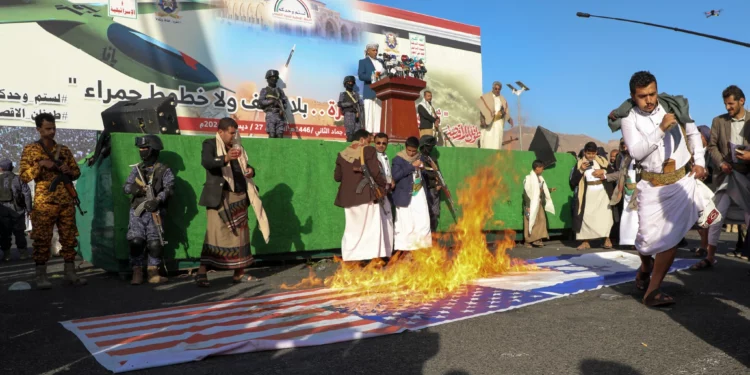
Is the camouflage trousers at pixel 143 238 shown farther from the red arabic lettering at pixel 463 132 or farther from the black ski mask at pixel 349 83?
the red arabic lettering at pixel 463 132

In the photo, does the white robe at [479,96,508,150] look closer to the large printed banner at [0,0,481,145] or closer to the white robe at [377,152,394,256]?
the large printed banner at [0,0,481,145]

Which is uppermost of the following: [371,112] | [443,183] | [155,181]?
[371,112]

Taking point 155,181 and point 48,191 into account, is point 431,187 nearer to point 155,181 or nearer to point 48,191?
point 155,181

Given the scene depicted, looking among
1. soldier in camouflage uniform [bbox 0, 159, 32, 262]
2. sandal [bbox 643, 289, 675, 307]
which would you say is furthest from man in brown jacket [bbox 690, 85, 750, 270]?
soldier in camouflage uniform [bbox 0, 159, 32, 262]

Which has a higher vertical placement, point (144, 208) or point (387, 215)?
point (144, 208)

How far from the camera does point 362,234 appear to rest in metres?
6.84

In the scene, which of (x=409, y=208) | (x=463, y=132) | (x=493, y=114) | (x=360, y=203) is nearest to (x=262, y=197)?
(x=360, y=203)

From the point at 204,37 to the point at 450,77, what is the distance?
9.67 m

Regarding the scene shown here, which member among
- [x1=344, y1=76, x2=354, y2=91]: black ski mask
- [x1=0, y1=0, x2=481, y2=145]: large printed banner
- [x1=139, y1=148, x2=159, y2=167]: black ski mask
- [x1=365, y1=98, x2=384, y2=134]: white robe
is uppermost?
[x1=0, y1=0, x2=481, y2=145]: large printed banner

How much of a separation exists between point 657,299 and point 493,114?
945 centimetres

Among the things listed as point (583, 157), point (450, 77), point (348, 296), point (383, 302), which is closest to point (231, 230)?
point (348, 296)

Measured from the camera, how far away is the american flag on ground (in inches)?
131

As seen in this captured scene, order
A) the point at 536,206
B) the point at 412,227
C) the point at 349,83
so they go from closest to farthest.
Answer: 1. the point at 412,227
2. the point at 536,206
3. the point at 349,83

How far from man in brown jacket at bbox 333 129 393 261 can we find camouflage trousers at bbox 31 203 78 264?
301 cm
